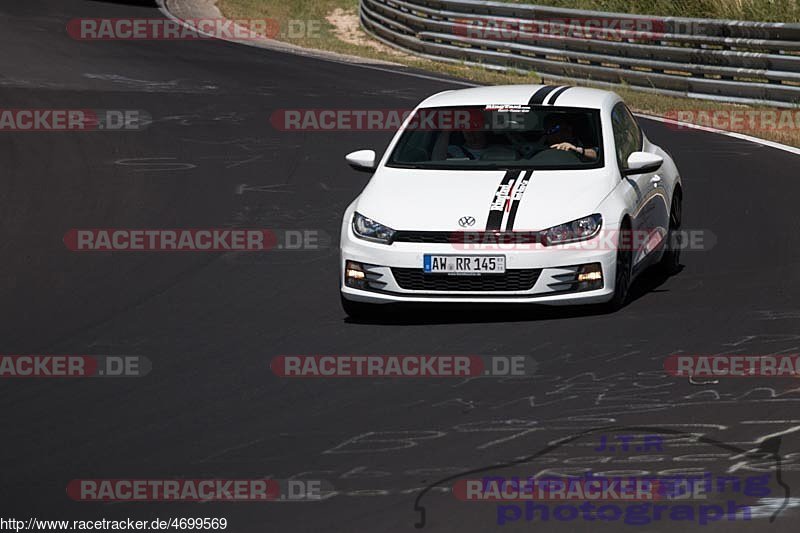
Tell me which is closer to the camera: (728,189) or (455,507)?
(455,507)

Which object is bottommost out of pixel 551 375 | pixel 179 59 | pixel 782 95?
pixel 179 59

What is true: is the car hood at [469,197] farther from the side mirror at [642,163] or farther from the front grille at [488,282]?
the front grille at [488,282]

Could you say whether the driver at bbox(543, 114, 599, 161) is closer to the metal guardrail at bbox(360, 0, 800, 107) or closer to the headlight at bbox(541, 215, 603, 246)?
the headlight at bbox(541, 215, 603, 246)

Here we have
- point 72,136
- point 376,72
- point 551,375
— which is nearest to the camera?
point 551,375

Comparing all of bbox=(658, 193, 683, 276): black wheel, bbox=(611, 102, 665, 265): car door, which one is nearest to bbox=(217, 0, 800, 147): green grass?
bbox=(658, 193, 683, 276): black wheel

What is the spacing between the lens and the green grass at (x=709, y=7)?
25875mm

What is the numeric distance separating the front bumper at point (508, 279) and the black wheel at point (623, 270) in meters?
0.12

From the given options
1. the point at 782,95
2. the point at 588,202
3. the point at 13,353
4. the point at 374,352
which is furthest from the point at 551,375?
the point at 782,95

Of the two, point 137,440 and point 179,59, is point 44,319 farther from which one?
point 179,59

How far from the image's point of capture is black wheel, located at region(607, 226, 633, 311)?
1071cm

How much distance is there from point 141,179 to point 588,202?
752 centimetres

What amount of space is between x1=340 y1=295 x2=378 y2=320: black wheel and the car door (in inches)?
75.8

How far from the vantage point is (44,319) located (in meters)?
11.1

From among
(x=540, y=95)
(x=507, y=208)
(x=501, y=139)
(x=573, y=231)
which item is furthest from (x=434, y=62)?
(x=573, y=231)
